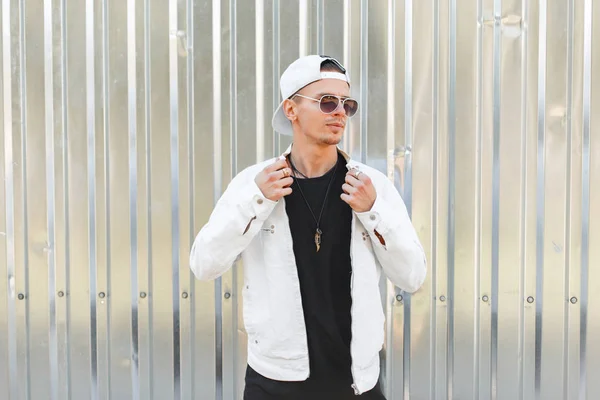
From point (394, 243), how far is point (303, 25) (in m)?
1.60

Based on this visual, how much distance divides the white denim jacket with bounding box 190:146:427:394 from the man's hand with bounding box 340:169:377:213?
27 mm

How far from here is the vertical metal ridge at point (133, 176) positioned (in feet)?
9.80

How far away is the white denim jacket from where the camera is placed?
185 cm

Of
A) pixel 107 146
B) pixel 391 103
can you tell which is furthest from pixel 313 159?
pixel 107 146

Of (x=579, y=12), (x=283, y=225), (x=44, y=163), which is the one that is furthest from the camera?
(x=44, y=163)

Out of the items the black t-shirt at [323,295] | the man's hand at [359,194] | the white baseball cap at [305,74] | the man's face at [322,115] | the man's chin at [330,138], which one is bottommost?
the black t-shirt at [323,295]

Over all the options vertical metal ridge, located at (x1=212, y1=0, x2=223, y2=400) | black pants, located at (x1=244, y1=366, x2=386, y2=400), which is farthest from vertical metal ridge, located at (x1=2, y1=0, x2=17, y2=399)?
black pants, located at (x1=244, y1=366, x2=386, y2=400)

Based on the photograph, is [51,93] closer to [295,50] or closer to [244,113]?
[244,113]

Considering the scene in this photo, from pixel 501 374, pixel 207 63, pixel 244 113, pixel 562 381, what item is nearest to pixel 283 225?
pixel 244 113

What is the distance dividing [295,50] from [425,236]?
1.29 m

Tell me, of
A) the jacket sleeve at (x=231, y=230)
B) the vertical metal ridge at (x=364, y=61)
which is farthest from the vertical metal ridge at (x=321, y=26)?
the jacket sleeve at (x=231, y=230)

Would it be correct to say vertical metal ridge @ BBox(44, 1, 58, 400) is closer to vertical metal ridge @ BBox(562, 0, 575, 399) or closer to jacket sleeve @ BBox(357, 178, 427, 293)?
jacket sleeve @ BBox(357, 178, 427, 293)

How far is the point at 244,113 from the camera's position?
2.95 metres

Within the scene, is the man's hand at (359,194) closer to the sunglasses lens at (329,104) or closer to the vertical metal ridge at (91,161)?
the sunglasses lens at (329,104)
